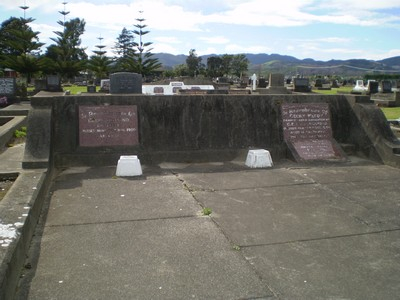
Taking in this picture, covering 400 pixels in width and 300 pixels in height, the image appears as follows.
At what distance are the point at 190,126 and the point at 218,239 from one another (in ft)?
12.7

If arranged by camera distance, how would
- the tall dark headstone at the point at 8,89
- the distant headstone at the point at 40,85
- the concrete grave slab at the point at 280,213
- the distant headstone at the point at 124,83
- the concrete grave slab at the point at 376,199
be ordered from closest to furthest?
the concrete grave slab at the point at 280,213, the concrete grave slab at the point at 376,199, the distant headstone at the point at 124,83, the tall dark headstone at the point at 8,89, the distant headstone at the point at 40,85

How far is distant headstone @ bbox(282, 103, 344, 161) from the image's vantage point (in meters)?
7.77

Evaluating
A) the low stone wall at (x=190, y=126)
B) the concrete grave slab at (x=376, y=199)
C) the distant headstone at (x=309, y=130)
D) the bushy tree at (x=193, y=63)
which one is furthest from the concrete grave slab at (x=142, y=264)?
the bushy tree at (x=193, y=63)

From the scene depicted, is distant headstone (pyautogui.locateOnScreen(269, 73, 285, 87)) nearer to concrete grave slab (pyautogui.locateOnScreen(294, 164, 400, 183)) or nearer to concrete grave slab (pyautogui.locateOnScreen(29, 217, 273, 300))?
Answer: concrete grave slab (pyautogui.locateOnScreen(294, 164, 400, 183))

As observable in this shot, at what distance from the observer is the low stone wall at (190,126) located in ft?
22.9

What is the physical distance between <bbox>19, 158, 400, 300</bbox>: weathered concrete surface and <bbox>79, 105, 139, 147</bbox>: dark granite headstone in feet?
3.31

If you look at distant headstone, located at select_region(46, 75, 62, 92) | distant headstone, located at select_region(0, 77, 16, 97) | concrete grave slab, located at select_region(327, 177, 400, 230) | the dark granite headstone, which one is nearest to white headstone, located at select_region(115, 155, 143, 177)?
the dark granite headstone

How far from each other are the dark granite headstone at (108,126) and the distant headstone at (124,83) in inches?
149

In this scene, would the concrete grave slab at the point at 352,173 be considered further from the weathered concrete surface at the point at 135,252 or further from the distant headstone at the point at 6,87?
the distant headstone at the point at 6,87

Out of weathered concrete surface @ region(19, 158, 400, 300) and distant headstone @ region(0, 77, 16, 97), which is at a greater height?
distant headstone @ region(0, 77, 16, 97)

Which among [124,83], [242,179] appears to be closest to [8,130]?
[124,83]

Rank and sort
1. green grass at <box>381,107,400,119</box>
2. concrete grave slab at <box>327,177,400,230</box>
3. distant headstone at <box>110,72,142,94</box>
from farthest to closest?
→ green grass at <box>381,107,400,119</box>, distant headstone at <box>110,72,142,94</box>, concrete grave slab at <box>327,177,400,230</box>

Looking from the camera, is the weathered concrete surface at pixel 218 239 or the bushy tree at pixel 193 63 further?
the bushy tree at pixel 193 63

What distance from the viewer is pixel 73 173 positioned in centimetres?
645
